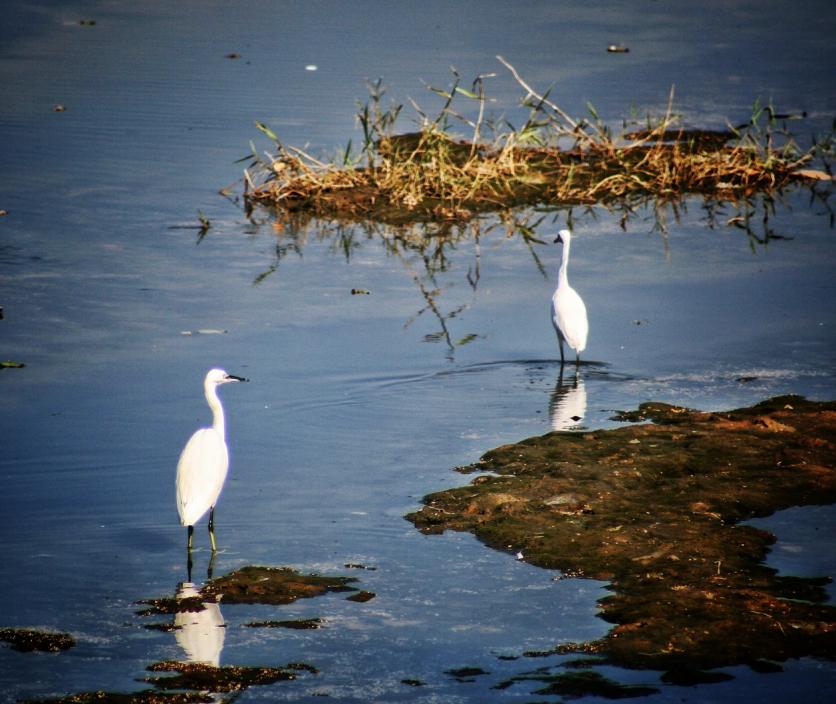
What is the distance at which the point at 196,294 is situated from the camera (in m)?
12.9

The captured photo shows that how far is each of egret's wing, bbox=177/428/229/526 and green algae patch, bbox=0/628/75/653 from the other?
108 centimetres

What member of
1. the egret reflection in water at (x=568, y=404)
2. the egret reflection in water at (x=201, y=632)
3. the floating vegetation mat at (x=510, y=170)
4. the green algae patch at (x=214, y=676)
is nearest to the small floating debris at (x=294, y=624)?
the egret reflection in water at (x=201, y=632)

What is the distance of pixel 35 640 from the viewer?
652 centimetres

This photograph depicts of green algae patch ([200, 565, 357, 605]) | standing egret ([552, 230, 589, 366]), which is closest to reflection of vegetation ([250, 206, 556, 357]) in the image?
standing egret ([552, 230, 589, 366])

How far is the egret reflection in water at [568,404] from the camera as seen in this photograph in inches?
383

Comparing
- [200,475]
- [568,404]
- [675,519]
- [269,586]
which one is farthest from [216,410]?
[568,404]

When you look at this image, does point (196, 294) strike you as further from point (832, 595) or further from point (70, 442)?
point (832, 595)

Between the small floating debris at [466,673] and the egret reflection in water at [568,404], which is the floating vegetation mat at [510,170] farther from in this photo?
the small floating debris at [466,673]

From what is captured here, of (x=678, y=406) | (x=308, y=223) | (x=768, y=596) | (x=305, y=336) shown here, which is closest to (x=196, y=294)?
(x=305, y=336)

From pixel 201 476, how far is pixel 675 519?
290 centimetres

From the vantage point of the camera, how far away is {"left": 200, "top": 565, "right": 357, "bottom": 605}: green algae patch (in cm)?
699

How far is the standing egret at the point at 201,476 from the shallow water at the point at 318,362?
312 millimetres

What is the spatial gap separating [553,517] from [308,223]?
8383 mm

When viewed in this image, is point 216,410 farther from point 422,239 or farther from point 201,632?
point 422,239
